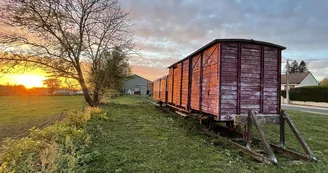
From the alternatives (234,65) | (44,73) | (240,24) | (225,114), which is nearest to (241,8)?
(240,24)

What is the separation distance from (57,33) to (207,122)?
9.95 meters

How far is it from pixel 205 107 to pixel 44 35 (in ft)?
32.9

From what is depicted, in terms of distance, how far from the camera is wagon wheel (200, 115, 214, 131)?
751cm

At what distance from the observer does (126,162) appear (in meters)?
4.48

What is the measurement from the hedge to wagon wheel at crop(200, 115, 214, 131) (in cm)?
2456

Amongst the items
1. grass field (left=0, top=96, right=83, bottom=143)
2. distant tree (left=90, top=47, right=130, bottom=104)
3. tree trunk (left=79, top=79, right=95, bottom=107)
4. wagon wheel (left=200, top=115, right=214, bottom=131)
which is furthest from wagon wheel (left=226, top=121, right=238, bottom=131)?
distant tree (left=90, top=47, right=130, bottom=104)

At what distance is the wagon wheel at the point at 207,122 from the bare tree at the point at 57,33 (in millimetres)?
9279

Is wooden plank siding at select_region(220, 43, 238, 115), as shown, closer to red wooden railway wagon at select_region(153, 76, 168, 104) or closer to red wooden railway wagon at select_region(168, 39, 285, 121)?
red wooden railway wagon at select_region(168, 39, 285, 121)

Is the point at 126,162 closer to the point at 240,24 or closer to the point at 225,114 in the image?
the point at 225,114

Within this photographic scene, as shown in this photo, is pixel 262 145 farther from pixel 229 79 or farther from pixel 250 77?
pixel 229 79

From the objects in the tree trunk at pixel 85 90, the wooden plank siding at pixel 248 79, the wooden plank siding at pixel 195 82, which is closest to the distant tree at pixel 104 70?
the tree trunk at pixel 85 90

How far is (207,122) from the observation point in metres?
8.01

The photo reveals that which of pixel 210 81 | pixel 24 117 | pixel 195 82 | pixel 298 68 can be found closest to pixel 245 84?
pixel 210 81

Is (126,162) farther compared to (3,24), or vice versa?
(3,24)
